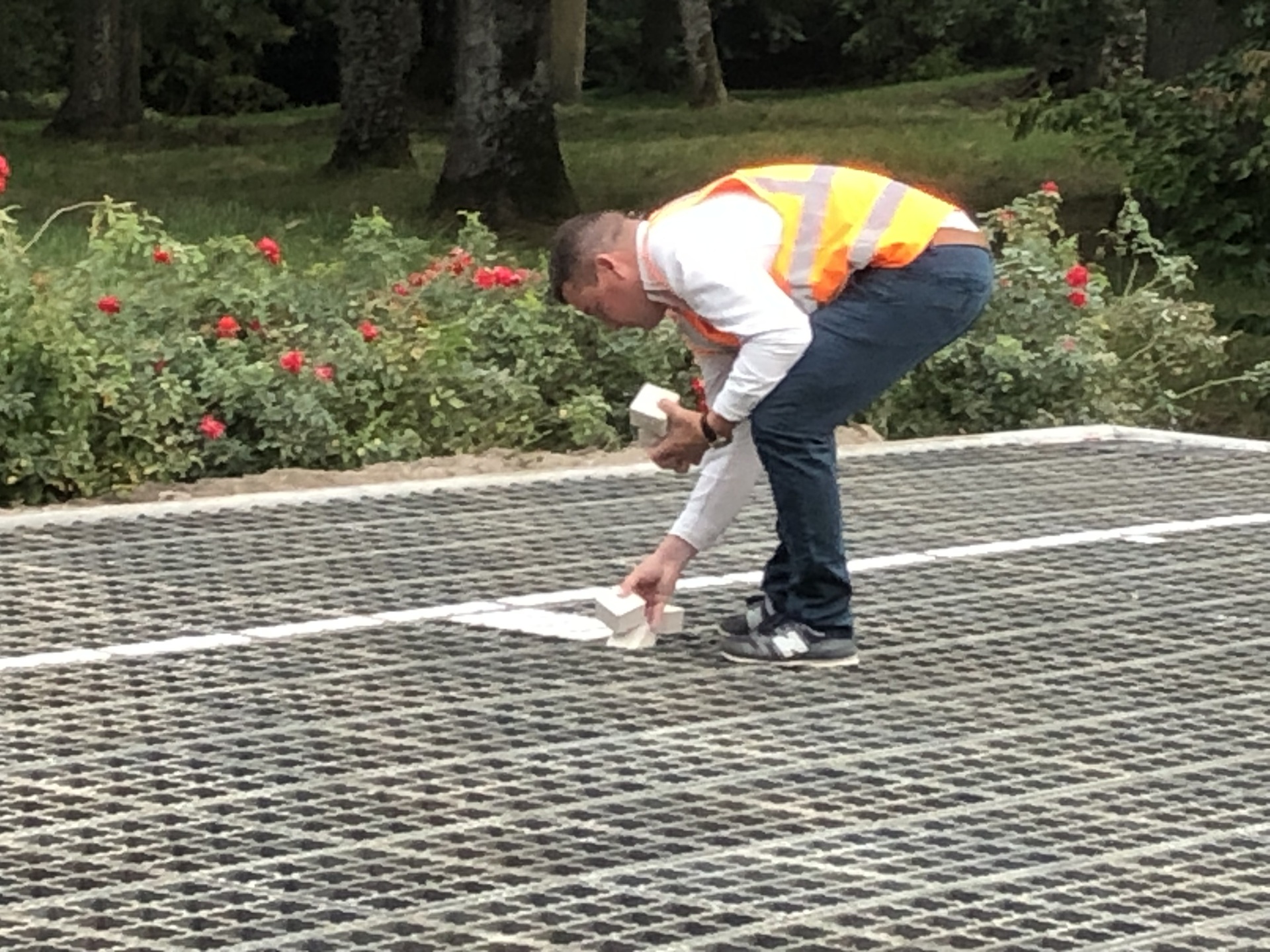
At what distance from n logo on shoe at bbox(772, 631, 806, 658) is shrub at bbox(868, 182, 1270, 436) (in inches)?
156

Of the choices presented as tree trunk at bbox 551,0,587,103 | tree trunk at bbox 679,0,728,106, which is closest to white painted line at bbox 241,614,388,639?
tree trunk at bbox 551,0,587,103

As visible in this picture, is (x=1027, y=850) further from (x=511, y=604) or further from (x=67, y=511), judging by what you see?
(x=67, y=511)

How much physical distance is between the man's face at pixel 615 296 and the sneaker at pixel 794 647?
2.62ft

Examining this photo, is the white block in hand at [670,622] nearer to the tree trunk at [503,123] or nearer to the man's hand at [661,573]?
the man's hand at [661,573]

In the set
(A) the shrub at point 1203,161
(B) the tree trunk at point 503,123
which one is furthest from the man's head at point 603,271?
(B) the tree trunk at point 503,123

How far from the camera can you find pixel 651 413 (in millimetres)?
5289

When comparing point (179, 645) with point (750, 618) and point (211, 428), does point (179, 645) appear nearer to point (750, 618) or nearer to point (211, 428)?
point (750, 618)

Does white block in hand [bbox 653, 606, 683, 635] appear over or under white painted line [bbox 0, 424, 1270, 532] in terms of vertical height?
over

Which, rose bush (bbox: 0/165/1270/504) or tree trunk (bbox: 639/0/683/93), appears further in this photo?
tree trunk (bbox: 639/0/683/93)

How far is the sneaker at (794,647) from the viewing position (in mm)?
5422

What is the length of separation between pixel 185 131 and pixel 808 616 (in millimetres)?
24459

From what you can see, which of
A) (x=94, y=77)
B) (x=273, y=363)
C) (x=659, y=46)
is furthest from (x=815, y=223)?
(x=659, y=46)

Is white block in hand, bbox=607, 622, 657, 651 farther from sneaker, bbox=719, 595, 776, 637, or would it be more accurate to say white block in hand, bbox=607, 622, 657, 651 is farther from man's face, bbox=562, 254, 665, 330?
man's face, bbox=562, 254, 665, 330

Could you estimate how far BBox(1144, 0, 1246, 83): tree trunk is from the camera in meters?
15.3
